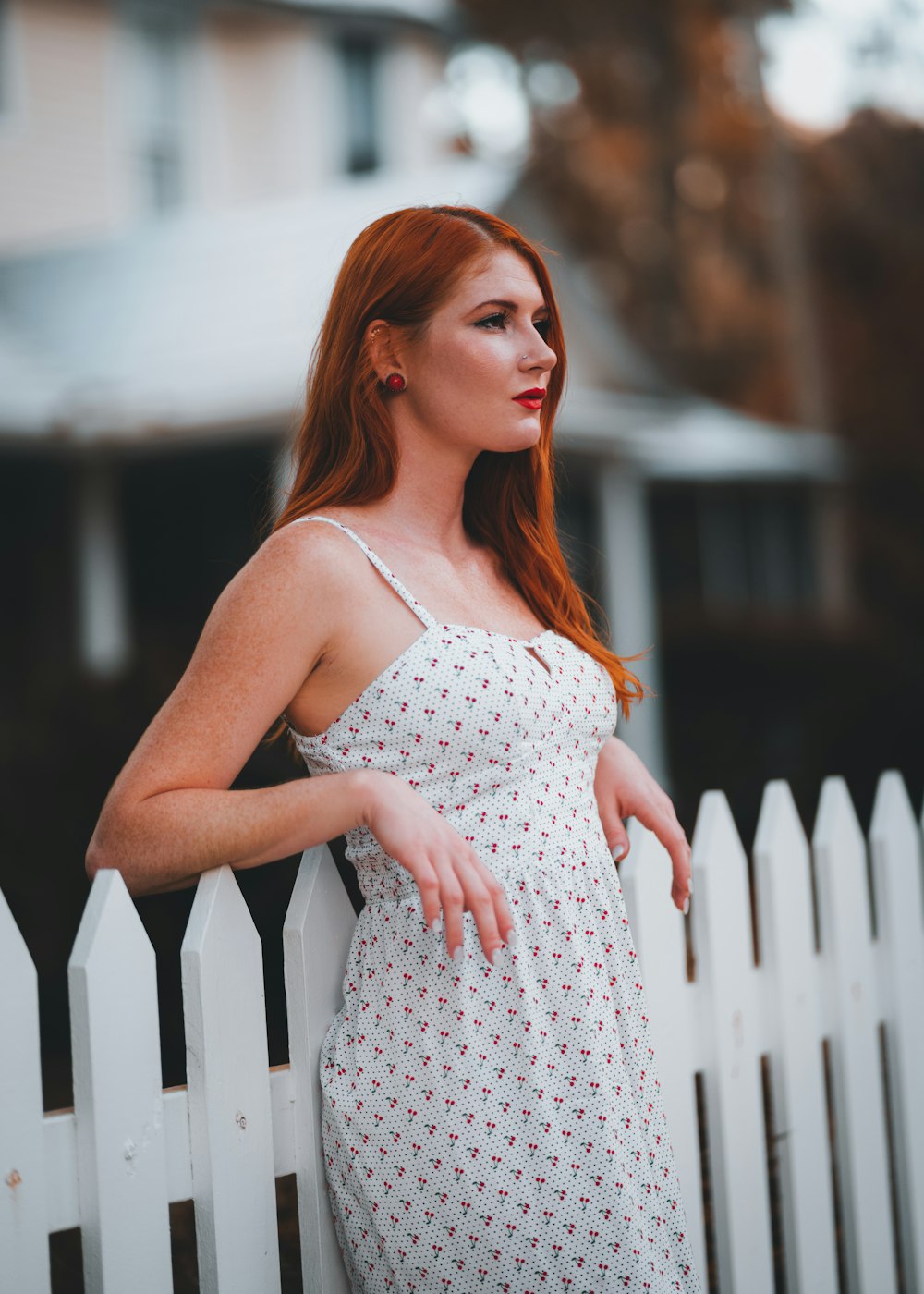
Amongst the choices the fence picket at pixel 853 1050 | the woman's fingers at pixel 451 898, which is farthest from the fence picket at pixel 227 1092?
the fence picket at pixel 853 1050

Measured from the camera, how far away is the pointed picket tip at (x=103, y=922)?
172 cm

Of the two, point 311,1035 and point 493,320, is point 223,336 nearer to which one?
point 493,320

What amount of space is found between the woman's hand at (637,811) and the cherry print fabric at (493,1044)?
32 centimetres

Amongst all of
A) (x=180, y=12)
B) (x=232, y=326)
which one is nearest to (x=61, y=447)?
(x=232, y=326)

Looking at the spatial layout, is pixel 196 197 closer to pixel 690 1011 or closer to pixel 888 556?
pixel 888 556

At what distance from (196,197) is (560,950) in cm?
1439

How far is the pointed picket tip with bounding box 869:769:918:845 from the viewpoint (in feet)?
10.2

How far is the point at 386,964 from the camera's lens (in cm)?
187

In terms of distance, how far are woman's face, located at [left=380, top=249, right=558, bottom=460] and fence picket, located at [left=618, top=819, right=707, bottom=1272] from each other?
863mm


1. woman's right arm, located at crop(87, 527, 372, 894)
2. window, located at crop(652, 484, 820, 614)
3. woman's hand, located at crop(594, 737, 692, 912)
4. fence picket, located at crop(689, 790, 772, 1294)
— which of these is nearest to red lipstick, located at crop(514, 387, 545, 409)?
woman's right arm, located at crop(87, 527, 372, 894)

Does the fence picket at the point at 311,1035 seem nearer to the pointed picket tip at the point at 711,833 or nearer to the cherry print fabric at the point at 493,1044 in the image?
the cherry print fabric at the point at 493,1044

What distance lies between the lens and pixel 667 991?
2422 millimetres

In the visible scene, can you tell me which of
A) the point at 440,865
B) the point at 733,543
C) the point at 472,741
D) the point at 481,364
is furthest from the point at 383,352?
the point at 733,543

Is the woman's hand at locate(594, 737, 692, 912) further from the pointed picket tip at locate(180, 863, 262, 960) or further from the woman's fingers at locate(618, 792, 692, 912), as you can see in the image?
the pointed picket tip at locate(180, 863, 262, 960)
